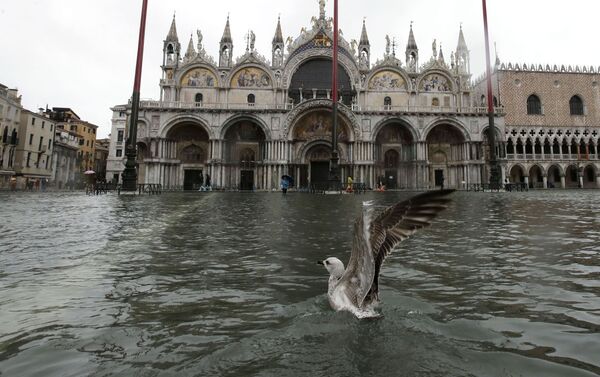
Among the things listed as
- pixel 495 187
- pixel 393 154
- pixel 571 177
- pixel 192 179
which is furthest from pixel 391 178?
pixel 571 177

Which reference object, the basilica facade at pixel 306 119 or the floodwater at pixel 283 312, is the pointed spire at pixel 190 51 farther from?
the floodwater at pixel 283 312

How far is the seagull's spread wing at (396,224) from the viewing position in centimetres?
215

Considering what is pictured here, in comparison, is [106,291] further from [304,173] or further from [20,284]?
[304,173]

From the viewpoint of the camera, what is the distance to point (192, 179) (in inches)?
1395

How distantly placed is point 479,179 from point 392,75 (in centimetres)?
1353

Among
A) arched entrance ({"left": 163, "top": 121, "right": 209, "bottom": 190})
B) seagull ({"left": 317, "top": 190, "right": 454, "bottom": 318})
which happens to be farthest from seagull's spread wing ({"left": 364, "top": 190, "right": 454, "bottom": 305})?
arched entrance ({"left": 163, "top": 121, "right": 209, "bottom": 190})

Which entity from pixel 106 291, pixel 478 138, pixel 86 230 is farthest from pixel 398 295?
pixel 478 138

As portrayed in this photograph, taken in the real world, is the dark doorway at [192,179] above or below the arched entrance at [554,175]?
below

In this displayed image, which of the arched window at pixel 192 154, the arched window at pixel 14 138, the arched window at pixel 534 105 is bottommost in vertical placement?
the arched window at pixel 192 154

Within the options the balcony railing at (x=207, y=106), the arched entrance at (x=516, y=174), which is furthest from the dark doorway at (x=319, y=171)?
the arched entrance at (x=516, y=174)

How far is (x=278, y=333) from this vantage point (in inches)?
79.4

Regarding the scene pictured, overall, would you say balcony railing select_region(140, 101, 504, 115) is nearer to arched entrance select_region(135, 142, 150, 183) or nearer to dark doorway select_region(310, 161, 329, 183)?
arched entrance select_region(135, 142, 150, 183)

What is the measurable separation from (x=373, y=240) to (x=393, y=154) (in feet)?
117

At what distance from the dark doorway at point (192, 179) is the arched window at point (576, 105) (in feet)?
145
